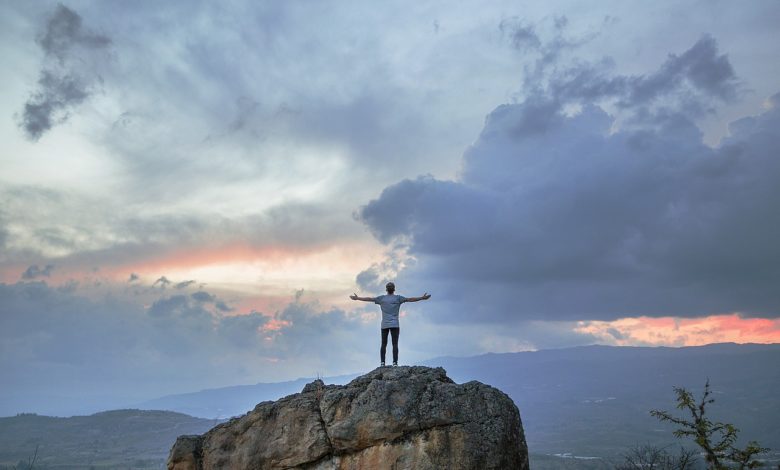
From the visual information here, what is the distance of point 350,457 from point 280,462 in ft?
9.62

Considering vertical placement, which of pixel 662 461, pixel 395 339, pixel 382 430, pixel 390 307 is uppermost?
pixel 390 307

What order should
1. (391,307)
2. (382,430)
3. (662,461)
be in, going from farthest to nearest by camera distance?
(662,461)
(391,307)
(382,430)

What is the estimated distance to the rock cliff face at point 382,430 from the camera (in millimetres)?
21172

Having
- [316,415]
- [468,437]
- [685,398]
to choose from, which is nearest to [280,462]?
[316,415]

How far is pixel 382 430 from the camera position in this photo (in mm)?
21875

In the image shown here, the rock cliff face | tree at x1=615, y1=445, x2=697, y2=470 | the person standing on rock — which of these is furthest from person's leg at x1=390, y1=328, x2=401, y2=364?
tree at x1=615, y1=445, x2=697, y2=470

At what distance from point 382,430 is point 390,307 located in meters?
6.21

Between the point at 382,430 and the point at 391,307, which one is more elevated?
the point at 391,307

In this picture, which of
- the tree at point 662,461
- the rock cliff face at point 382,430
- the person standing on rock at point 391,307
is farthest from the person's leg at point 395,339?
the tree at point 662,461

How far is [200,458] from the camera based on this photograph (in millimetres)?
25250

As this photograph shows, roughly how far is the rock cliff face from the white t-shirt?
9.50 ft

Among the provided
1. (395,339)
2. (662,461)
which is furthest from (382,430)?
(662,461)

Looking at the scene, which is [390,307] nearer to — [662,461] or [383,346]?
[383,346]

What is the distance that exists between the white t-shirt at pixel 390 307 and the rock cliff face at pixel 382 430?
9.50 feet
